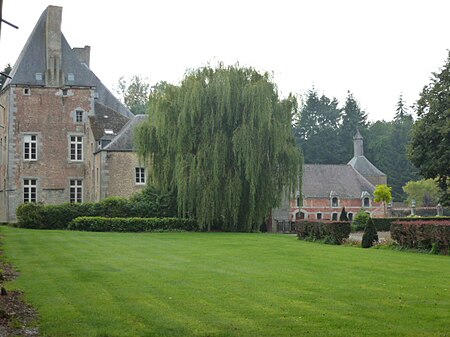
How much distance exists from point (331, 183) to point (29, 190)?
28707mm

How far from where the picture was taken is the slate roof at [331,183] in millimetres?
58938

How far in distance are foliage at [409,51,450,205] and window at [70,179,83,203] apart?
2037 centimetres

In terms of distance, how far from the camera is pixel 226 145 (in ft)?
102

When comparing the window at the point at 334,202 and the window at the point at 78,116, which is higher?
the window at the point at 78,116

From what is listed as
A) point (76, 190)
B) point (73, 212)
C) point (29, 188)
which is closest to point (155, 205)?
point (73, 212)

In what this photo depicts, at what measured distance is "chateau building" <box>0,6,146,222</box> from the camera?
1565 inches

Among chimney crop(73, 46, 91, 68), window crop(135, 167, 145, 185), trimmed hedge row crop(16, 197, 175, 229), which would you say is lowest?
trimmed hedge row crop(16, 197, 175, 229)

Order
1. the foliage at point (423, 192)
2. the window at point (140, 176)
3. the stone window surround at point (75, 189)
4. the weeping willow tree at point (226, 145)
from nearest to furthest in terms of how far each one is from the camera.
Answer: the weeping willow tree at point (226, 145) → the window at point (140, 176) → the stone window surround at point (75, 189) → the foliage at point (423, 192)

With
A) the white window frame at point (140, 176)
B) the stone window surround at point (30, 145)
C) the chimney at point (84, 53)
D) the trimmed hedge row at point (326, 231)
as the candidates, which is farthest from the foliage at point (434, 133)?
the chimney at point (84, 53)

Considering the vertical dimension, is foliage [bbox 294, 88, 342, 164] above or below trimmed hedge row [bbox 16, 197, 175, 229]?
above

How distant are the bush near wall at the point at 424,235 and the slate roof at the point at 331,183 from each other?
3680cm

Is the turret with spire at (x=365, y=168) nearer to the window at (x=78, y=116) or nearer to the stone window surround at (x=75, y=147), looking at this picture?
the stone window surround at (x=75, y=147)

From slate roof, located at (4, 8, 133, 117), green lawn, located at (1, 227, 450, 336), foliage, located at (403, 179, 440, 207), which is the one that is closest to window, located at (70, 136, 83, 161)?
slate roof, located at (4, 8, 133, 117)

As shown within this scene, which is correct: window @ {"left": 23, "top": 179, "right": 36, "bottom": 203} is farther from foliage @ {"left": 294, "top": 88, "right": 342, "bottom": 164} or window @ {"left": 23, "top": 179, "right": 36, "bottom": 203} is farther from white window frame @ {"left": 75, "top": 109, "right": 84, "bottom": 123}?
foliage @ {"left": 294, "top": 88, "right": 342, "bottom": 164}
